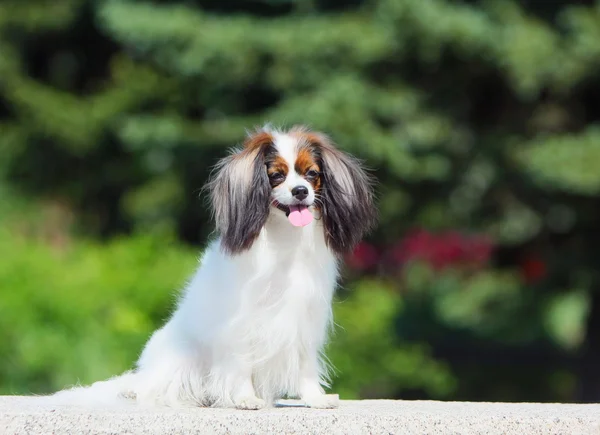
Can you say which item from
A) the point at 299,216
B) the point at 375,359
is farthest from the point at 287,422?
the point at 375,359

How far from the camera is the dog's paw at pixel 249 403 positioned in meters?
4.62

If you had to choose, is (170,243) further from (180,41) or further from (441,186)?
(441,186)

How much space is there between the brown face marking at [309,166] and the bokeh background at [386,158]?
4728 mm

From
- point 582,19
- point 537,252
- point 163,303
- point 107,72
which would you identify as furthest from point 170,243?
point 107,72

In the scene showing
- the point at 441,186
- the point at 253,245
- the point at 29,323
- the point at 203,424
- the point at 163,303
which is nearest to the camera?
the point at 203,424

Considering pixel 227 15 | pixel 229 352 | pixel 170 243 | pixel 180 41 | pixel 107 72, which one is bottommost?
pixel 229 352

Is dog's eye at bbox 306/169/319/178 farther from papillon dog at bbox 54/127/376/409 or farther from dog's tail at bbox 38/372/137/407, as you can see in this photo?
dog's tail at bbox 38/372/137/407

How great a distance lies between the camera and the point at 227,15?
13.0 meters

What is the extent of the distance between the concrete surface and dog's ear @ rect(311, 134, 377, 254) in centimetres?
76

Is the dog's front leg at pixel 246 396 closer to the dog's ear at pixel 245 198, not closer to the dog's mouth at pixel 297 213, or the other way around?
the dog's ear at pixel 245 198

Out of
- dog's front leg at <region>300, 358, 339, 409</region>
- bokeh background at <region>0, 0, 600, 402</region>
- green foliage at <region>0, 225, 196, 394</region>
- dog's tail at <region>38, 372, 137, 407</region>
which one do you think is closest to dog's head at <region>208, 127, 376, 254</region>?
dog's front leg at <region>300, 358, 339, 409</region>

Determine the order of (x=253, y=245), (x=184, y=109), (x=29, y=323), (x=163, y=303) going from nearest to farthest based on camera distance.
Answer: (x=253, y=245) → (x=29, y=323) → (x=163, y=303) → (x=184, y=109)

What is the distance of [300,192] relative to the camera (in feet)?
14.6

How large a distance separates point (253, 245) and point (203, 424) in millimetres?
797
